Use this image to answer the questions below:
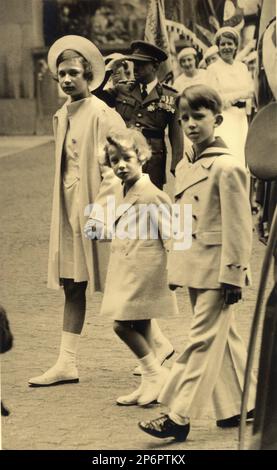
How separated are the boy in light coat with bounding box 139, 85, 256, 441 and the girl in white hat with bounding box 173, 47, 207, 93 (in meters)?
0.11

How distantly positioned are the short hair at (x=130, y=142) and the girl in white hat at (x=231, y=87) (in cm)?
36

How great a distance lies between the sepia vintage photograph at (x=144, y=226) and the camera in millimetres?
5406

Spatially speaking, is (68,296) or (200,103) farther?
(68,296)

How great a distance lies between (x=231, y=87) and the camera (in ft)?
18.4

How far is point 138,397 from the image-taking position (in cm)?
574

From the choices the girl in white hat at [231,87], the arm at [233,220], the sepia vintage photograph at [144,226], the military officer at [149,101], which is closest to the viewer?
the arm at [233,220]

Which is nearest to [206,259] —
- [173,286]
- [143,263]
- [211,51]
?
[173,286]

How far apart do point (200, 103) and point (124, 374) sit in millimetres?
1414

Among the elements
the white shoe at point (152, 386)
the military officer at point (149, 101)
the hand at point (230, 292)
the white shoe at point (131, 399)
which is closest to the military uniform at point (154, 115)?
the military officer at point (149, 101)

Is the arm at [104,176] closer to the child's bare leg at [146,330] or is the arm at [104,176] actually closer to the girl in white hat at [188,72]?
the girl in white hat at [188,72]

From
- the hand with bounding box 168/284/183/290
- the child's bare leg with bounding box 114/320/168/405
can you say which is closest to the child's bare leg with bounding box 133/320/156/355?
the child's bare leg with bounding box 114/320/168/405
